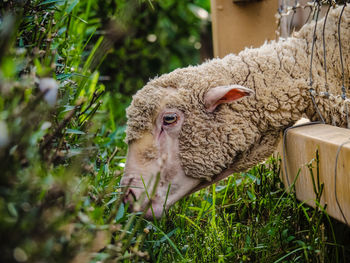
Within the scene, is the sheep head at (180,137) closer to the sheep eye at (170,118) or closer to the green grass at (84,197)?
the sheep eye at (170,118)

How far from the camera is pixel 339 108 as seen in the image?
235 cm

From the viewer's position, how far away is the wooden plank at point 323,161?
1.74 meters

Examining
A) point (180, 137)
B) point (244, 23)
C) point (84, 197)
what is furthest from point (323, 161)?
point (244, 23)

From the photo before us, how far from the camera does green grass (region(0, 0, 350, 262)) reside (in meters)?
0.97

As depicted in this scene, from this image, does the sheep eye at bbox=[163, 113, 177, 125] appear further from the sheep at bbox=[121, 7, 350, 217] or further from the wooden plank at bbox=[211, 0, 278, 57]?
the wooden plank at bbox=[211, 0, 278, 57]

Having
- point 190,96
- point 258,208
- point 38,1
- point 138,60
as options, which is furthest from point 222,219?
point 138,60

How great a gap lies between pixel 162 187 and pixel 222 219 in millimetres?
364

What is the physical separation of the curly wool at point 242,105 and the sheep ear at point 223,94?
1.4 inches

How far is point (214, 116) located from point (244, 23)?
64.9 inches

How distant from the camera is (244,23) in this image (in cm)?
365

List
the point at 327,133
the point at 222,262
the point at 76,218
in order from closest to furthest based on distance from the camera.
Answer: the point at 76,218
the point at 222,262
the point at 327,133

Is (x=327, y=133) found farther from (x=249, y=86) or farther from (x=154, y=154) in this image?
(x=154, y=154)

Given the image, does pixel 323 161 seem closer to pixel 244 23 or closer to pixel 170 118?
pixel 170 118

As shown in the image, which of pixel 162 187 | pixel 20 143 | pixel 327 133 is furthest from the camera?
pixel 162 187
